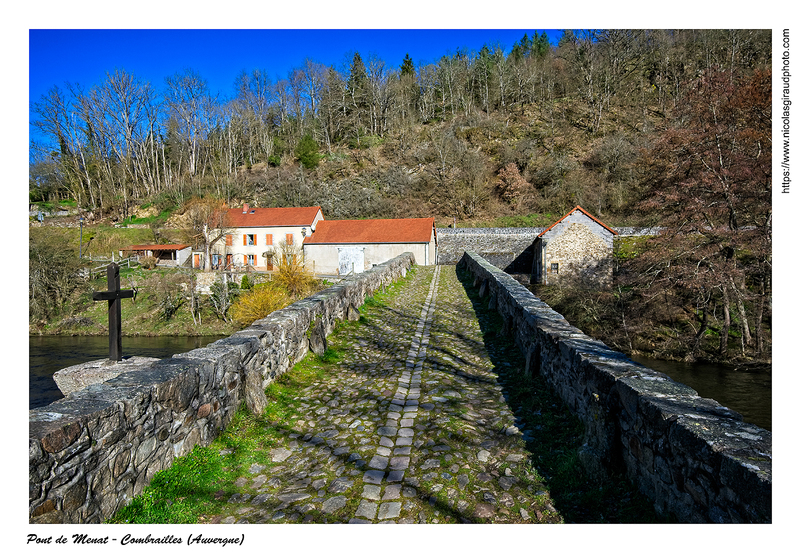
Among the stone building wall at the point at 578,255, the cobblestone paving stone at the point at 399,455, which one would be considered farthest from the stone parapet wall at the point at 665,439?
the stone building wall at the point at 578,255

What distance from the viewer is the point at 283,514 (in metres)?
2.98

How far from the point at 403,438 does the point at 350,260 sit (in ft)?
106

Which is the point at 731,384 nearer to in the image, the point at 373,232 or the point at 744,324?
the point at 744,324

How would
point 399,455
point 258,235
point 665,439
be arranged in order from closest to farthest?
1. point 665,439
2. point 399,455
3. point 258,235

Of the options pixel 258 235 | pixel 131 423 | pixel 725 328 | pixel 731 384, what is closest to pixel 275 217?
pixel 258 235

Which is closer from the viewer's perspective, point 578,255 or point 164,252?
point 578,255

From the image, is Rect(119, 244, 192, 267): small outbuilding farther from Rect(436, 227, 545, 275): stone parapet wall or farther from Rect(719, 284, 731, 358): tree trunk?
Rect(719, 284, 731, 358): tree trunk

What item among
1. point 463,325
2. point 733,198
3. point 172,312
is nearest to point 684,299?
point 733,198

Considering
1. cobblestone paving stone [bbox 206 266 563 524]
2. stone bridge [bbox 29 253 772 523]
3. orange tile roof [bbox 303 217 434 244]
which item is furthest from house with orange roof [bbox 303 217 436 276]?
stone bridge [bbox 29 253 772 523]

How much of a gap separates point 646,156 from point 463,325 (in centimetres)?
1745

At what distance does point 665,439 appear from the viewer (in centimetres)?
262

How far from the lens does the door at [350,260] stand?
3569 cm

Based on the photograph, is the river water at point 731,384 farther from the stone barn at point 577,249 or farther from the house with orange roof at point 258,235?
the house with orange roof at point 258,235

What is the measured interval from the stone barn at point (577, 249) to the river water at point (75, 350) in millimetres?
23774
